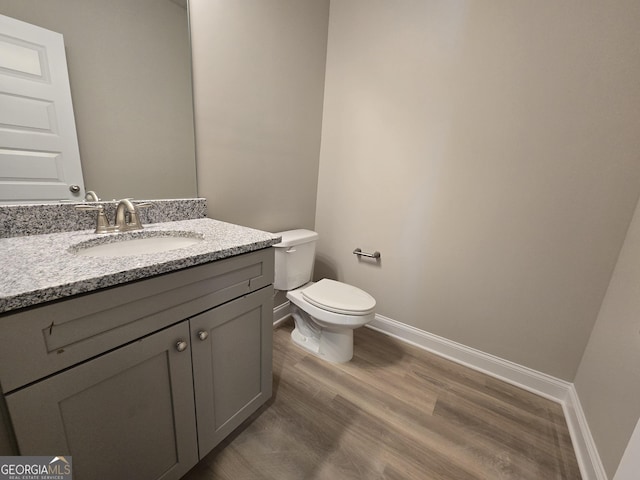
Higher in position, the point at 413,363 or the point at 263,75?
the point at 263,75

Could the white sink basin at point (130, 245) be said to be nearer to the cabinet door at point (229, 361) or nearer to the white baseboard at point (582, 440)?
the cabinet door at point (229, 361)

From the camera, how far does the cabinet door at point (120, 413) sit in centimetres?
60

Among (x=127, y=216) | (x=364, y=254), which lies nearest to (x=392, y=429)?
(x=364, y=254)

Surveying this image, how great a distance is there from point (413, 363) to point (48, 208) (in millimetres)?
1976

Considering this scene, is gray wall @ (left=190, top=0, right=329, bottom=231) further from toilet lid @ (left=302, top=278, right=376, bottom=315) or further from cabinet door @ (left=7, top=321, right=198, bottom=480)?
cabinet door @ (left=7, top=321, right=198, bottom=480)

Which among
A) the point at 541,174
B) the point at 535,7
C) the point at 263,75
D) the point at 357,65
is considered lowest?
the point at 541,174

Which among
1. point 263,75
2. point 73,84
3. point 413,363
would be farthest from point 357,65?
point 413,363

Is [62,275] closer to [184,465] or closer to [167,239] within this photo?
[167,239]

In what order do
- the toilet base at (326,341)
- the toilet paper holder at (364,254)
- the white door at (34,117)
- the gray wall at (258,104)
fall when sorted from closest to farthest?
the white door at (34,117), the gray wall at (258,104), the toilet base at (326,341), the toilet paper holder at (364,254)

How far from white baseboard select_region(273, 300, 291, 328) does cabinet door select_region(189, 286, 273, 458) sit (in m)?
0.79

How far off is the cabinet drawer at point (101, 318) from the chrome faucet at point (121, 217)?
18.6 inches

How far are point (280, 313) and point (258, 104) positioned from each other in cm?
146

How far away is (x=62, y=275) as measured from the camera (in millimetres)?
620

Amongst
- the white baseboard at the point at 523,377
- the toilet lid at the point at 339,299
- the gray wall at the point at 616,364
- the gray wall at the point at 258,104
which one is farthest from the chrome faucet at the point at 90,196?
the gray wall at the point at 616,364
